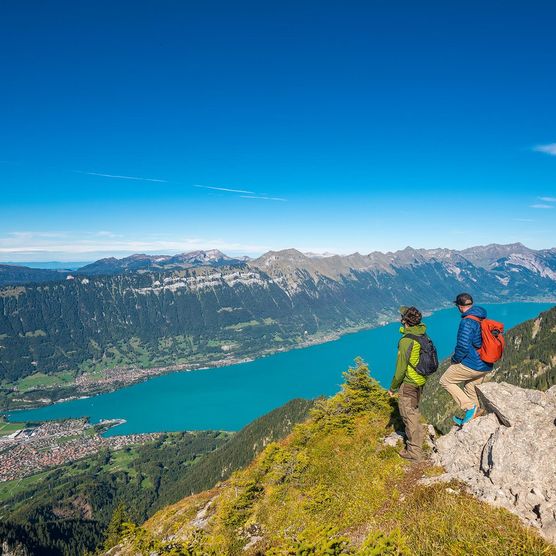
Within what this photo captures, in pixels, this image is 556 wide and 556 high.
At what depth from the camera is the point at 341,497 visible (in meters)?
10.3

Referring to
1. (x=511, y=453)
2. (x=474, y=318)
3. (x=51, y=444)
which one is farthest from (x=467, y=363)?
(x=51, y=444)

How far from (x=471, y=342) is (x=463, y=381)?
136cm

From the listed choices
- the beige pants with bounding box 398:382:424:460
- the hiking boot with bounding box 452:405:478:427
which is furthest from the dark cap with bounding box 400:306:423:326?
the hiking boot with bounding box 452:405:478:427

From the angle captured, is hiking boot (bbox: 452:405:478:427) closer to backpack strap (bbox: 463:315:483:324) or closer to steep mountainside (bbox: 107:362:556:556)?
steep mountainside (bbox: 107:362:556:556)

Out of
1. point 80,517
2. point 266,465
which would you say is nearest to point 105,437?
point 80,517

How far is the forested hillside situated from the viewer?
3337 inches

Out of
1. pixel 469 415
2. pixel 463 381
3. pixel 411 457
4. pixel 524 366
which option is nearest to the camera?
pixel 463 381

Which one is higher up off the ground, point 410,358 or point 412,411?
point 410,358

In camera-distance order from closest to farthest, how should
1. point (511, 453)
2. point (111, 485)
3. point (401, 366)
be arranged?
point (511, 453) < point (401, 366) < point (111, 485)

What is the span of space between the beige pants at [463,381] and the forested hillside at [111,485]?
89351 mm

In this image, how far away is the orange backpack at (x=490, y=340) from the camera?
9.88m

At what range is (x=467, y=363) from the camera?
10.3 metres

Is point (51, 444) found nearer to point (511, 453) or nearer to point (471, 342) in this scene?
point (471, 342)

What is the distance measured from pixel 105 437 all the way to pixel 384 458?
185m
